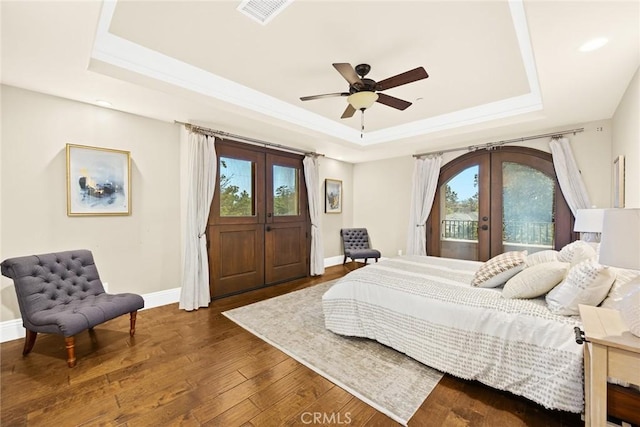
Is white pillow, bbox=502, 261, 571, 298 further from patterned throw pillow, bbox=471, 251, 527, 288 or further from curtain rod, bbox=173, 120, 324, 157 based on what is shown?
curtain rod, bbox=173, 120, 324, 157

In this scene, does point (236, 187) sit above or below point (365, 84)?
below

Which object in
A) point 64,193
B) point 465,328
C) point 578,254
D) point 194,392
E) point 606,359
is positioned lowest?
point 194,392

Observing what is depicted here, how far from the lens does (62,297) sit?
2482 millimetres

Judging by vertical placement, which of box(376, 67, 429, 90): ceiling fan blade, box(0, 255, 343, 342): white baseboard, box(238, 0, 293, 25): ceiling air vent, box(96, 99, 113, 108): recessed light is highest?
box(238, 0, 293, 25): ceiling air vent

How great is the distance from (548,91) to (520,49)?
1.96ft

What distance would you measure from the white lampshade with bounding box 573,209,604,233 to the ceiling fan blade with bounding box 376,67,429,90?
2341 millimetres

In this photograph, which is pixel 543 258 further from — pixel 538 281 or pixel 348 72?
pixel 348 72

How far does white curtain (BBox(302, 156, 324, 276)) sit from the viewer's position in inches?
204

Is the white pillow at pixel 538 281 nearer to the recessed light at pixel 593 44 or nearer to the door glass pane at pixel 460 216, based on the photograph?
the recessed light at pixel 593 44

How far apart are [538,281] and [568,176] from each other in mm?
2772

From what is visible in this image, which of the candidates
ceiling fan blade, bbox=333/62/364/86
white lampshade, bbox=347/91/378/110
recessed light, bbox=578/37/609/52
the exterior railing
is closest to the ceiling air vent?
ceiling fan blade, bbox=333/62/364/86

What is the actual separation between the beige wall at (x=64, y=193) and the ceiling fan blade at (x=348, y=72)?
8.79 ft

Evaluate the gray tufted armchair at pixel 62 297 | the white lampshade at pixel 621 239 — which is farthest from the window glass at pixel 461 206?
the gray tufted armchair at pixel 62 297

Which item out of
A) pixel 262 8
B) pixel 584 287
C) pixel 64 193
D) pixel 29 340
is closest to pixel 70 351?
pixel 29 340
